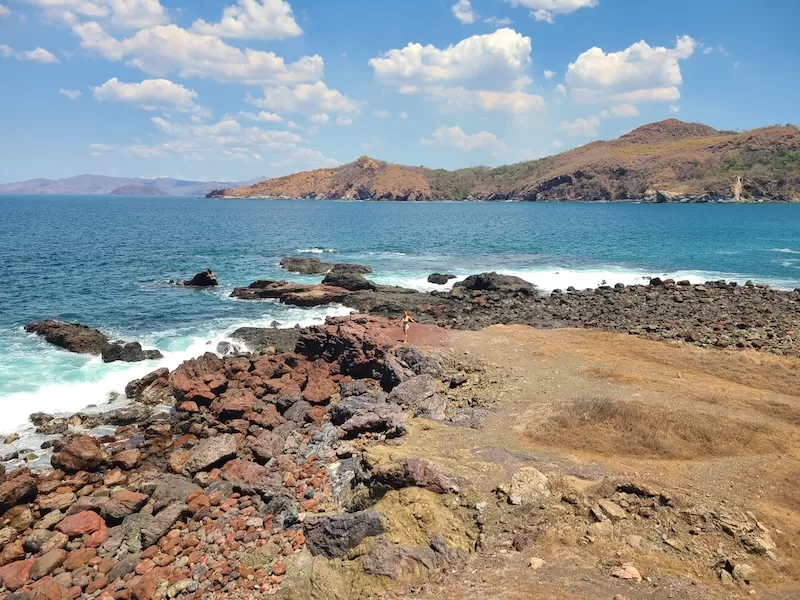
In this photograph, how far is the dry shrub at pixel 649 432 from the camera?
46.9 feet

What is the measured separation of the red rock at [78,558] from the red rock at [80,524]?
0.67 meters

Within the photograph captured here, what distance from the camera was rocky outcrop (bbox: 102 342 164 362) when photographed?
26073 mm

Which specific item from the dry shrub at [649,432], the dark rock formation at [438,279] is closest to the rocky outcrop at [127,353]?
the dry shrub at [649,432]

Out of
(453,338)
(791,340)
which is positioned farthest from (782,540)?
(791,340)

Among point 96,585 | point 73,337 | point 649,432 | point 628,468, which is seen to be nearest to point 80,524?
point 96,585

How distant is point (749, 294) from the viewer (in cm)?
3697

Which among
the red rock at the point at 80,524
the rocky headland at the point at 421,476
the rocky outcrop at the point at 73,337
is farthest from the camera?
the rocky outcrop at the point at 73,337

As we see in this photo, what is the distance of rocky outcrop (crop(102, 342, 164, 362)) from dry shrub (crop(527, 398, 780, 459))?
66.1ft

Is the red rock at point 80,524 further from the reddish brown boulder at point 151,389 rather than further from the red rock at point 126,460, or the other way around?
the reddish brown boulder at point 151,389

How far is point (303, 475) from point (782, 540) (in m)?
11.5

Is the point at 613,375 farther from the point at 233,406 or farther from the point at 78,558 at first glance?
the point at 78,558

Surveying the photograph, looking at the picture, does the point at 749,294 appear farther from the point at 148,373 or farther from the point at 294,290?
the point at 148,373

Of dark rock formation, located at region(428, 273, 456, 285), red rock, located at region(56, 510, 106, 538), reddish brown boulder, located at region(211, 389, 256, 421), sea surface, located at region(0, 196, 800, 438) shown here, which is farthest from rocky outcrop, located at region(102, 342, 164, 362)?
dark rock formation, located at region(428, 273, 456, 285)

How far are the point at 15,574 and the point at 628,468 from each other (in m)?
14.8
